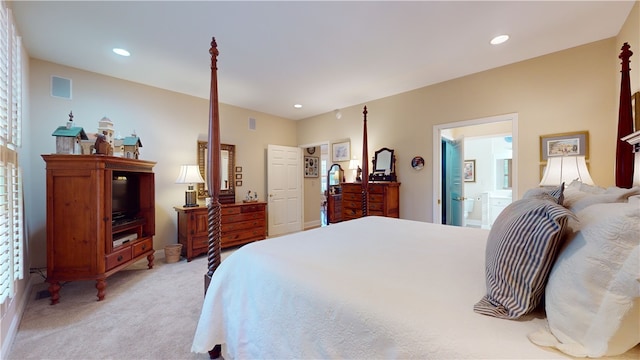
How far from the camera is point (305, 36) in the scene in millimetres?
2449

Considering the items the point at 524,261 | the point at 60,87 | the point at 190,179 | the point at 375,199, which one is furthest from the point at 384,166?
the point at 60,87

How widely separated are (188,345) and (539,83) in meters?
4.41

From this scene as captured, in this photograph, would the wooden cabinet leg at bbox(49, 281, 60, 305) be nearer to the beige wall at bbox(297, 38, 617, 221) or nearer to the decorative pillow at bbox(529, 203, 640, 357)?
the decorative pillow at bbox(529, 203, 640, 357)

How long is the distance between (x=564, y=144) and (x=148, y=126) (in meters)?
5.47

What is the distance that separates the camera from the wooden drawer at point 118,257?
2.53m

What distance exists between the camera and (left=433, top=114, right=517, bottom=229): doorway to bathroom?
3.71m

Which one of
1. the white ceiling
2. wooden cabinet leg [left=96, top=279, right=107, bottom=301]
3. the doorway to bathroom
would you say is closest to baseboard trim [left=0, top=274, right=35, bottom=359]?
wooden cabinet leg [left=96, top=279, right=107, bottom=301]

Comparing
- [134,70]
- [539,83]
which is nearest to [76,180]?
[134,70]

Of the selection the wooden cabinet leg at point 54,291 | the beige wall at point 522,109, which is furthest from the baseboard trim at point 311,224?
the wooden cabinet leg at point 54,291

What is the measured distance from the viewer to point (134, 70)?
10.5 ft

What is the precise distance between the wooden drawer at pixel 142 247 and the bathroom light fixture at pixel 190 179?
29.9 inches

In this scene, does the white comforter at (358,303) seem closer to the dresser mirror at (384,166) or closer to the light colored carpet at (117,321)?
the light colored carpet at (117,321)

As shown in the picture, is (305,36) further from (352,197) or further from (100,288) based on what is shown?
(100,288)

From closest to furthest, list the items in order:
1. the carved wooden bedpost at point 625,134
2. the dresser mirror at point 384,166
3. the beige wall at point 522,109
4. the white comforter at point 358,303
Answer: the white comforter at point 358,303
the carved wooden bedpost at point 625,134
the beige wall at point 522,109
the dresser mirror at point 384,166
